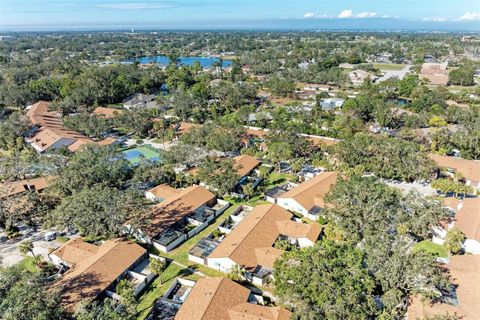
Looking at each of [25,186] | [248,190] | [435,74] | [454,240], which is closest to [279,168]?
[248,190]

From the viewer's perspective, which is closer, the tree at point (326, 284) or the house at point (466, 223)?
the tree at point (326, 284)

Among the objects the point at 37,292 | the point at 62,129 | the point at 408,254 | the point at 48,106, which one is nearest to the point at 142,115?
the point at 62,129

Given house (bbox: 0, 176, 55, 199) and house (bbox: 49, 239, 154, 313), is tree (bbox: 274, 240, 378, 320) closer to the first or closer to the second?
house (bbox: 49, 239, 154, 313)

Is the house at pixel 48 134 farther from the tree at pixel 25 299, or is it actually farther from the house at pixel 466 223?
the house at pixel 466 223

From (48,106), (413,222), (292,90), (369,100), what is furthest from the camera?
(292,90)

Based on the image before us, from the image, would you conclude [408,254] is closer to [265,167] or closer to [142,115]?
[265,167]

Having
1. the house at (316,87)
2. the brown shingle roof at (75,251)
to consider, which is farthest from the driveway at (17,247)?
the house at (316,87)
